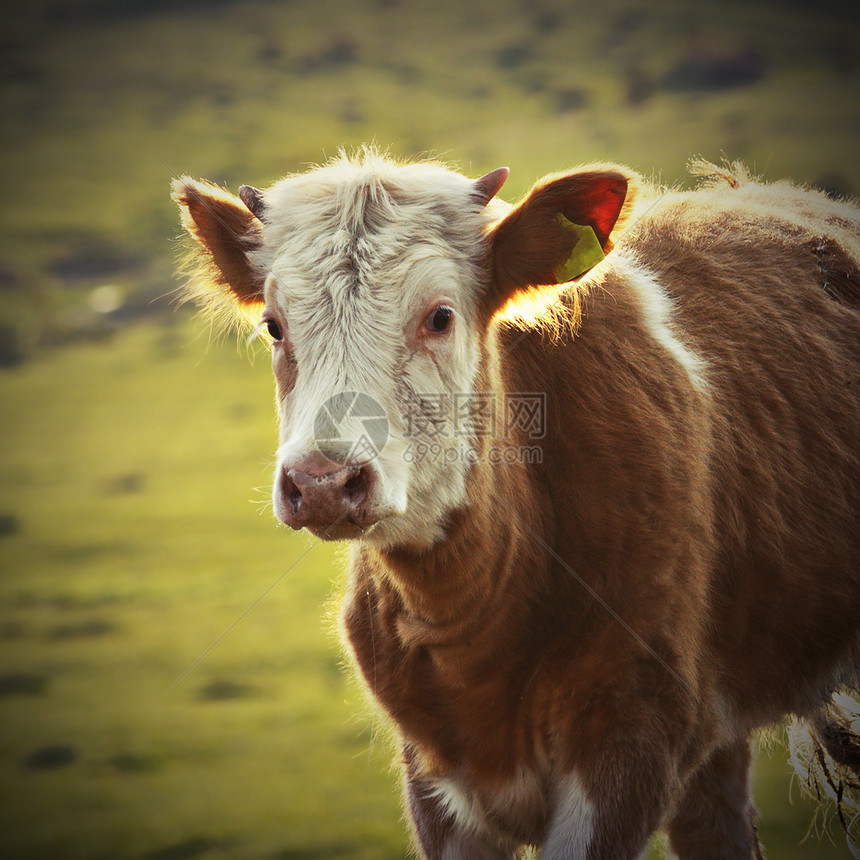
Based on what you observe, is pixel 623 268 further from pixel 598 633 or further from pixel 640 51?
pixel 640 51

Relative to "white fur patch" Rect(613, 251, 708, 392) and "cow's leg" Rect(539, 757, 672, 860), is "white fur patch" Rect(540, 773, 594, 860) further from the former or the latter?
"white fur patch" Rect(613, 251, 708, 392)

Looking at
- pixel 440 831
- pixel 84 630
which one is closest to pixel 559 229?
pixel 440 831

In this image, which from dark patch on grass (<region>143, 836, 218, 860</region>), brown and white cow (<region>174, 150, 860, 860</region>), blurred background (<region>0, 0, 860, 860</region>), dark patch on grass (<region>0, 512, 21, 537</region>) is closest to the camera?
brown and white cow (<region>174, 150, 860, 860</region>)

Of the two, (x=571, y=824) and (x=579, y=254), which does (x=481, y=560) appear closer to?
(x=571, y=824)

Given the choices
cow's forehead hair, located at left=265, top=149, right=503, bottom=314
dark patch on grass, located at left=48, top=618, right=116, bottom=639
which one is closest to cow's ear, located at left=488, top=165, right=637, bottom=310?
cow's forehead hair, located at left=265, top=149, right=503, bottom=314

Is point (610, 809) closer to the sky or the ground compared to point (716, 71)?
closer to the sky

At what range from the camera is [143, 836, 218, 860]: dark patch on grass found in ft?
23.6

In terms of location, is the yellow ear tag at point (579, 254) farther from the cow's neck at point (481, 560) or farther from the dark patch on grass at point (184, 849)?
the dark patch on grass at point (184, 849)

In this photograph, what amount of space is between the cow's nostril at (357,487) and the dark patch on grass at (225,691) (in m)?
9.14

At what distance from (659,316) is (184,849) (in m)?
6.29

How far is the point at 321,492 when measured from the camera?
7.11ft

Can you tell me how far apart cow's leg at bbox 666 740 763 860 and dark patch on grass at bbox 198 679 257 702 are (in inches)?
295

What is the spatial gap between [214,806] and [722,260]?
684cm

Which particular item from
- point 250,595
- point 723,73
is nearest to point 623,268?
point 250,595
